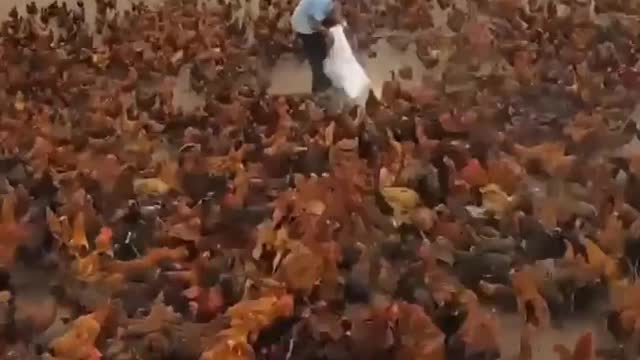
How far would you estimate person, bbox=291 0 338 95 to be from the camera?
2.84 metres

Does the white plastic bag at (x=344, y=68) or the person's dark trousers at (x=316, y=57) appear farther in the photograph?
the person's dark trousers at (x=316, y=57)

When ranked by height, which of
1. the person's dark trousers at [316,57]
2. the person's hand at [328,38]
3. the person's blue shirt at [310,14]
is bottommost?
the person's dark trousers at [316,57]

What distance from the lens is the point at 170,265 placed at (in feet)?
6.72

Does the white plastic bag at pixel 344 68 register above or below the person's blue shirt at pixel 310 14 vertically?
below

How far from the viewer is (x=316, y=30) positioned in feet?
9.45

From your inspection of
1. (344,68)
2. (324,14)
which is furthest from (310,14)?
(344,68)

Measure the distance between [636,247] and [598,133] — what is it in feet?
1.42

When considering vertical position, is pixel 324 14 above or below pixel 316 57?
above

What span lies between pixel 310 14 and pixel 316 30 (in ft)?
0.16

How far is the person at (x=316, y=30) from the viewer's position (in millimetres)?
2844

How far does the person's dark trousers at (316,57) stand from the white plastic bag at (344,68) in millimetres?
29

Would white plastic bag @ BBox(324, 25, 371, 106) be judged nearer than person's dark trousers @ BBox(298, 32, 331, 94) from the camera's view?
Yes

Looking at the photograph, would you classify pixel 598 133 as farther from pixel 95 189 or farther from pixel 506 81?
pixel 95 189

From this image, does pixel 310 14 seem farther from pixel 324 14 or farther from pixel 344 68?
pixel 344 68
